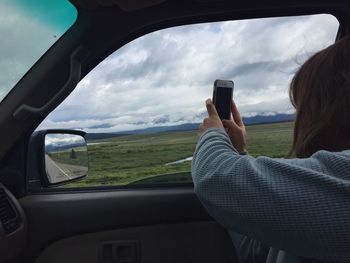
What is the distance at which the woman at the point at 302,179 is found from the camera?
3.47ft

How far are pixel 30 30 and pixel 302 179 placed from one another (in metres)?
1.42

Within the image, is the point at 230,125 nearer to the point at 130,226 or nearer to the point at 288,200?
the point at 288,200

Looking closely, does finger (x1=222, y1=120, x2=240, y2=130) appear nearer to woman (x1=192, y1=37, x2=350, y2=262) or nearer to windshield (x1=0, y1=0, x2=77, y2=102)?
woman (x1=192, y1=37, x2=350, y2=262)

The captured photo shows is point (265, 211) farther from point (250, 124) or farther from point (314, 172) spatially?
point (250, 124)

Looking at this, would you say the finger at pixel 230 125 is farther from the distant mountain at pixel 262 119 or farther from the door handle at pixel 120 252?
the door handle at pixel 120 252

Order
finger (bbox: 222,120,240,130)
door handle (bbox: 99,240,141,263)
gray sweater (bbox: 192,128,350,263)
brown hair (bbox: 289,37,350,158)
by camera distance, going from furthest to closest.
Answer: door handle (bbox: 99,240,141,263) → finger (bbox: 222,120,240,130) → brown hair (bbox: 289,37,350,158) → gray sweater (bbox: 192,128,350,263)

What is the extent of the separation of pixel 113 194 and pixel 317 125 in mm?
1302

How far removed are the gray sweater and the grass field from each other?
105 cm

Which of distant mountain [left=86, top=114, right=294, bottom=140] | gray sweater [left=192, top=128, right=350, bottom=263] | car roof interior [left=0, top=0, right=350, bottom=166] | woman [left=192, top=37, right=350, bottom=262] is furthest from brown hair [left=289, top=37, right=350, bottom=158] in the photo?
car roof interior [left=0, top=0, right=350, bottom=166]

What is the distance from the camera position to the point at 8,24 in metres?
1.95

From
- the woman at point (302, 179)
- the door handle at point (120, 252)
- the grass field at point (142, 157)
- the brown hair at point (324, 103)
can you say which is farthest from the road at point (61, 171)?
the brown hair at point (324, 103)

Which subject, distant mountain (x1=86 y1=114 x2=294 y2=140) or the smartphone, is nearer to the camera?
the smartphone

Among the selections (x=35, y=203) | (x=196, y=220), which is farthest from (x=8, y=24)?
(x=196, y=220)

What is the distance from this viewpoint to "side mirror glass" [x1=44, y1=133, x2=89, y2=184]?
7.04 feet
